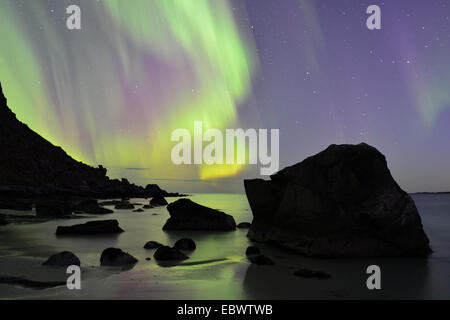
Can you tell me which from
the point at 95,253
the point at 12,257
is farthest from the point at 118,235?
the point at 12,257

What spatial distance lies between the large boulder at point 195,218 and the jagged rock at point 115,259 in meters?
13.1

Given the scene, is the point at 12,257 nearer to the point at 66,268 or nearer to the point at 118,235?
the point at 66,268

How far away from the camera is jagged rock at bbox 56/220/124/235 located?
22.1 metres

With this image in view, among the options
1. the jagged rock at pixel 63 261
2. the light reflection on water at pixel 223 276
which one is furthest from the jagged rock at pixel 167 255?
the jagged rock at pixel 63 261

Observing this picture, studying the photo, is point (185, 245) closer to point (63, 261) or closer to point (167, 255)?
point (167, 255)

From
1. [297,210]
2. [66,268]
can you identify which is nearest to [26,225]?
[66,268]

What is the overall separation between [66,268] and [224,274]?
4.93 metres

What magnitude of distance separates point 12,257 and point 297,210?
11529mm

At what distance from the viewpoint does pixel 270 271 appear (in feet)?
41.2

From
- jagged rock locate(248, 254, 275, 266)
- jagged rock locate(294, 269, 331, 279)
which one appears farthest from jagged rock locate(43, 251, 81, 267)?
jagged rock locate(294, 269, 331, 279)

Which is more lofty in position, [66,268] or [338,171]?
[338,171]

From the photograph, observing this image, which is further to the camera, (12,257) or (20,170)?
(20,170)
